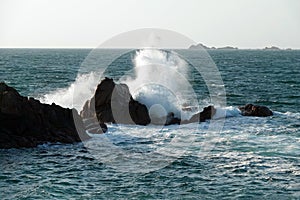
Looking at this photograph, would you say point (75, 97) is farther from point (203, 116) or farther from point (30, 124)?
point (30, 124)

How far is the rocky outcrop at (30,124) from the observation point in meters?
Answer: 23.7

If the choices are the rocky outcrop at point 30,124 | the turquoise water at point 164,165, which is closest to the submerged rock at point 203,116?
the turquoise water at point 164,165

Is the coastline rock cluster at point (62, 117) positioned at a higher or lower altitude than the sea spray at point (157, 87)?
lower

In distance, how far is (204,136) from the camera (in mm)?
27172

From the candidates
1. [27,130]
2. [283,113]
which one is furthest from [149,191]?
[283,113]

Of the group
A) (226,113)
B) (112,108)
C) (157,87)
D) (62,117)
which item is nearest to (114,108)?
(112,108)

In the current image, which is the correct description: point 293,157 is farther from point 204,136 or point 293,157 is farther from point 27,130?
point 27,130

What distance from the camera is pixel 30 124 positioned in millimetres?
24641

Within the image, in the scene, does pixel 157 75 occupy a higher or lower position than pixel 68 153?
higher

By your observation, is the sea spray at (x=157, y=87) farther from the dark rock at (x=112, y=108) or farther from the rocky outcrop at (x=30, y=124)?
the rocky outcrop at (x=30, y=124)

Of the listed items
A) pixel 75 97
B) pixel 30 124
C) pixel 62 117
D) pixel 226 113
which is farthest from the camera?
→ pixel 75 97

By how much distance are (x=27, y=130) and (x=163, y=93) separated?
46.6 feet

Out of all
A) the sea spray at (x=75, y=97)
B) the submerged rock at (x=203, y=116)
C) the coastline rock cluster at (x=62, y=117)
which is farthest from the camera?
the sea spray at (x=75, y=97)

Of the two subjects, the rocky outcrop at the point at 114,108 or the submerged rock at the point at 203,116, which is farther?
the submerged rock at the point at 203,116
